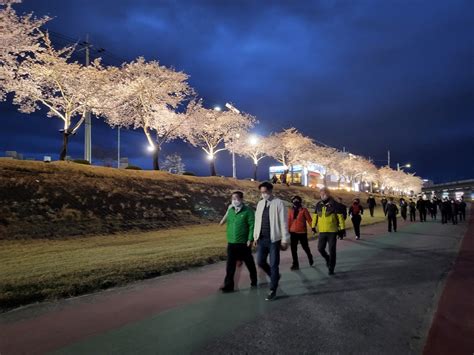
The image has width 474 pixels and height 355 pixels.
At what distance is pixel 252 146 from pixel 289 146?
1063 centimetres

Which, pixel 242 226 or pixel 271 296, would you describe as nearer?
pixel 271 296

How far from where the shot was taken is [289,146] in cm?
7362

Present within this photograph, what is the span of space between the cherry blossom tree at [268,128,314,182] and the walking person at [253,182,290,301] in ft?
207

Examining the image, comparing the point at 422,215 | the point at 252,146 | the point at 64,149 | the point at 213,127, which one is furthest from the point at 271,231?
the point at 252,146

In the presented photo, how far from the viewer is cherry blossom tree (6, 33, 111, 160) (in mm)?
31266

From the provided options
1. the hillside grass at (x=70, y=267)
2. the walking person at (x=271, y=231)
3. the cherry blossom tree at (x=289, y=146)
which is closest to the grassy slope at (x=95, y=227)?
the hillside grass at (x=70, y=267)

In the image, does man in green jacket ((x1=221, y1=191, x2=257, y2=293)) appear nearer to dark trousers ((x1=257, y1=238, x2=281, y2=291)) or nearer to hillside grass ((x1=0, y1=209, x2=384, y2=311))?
dark trousers ((x1=257, y1=238, x2=281, y2=291))

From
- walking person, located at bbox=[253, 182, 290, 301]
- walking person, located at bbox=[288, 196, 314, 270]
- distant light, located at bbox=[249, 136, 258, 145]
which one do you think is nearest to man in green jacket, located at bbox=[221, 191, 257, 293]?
walking person, located at bbox=[253, 182, 290, 301]

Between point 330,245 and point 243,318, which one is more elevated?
point 330,245

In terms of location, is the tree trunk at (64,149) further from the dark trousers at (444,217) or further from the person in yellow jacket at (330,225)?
the dark trousers at (444,217)

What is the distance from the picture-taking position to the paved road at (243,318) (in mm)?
4742

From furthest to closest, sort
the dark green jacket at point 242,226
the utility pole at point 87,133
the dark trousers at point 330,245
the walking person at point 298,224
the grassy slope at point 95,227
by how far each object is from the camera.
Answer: the utility pole at point 87,133
the walking person at point 298,224
the dark trousers at point 330,245
the grassy slope at point 95,227
the dark green jacket at point 242,226

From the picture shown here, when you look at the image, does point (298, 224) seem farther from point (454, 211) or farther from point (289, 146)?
point (289, 146)

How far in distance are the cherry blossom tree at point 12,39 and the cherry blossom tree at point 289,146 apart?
150ft
